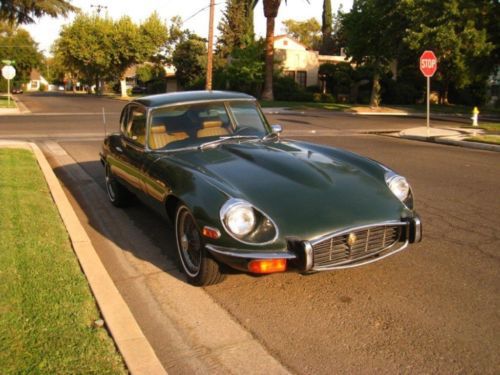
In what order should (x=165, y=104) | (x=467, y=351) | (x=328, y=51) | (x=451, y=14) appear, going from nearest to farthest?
(x=467, y=351), (x=165, y=104), (x=451, y=14), (x=328, y=51)

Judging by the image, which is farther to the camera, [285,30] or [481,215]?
[285,30]

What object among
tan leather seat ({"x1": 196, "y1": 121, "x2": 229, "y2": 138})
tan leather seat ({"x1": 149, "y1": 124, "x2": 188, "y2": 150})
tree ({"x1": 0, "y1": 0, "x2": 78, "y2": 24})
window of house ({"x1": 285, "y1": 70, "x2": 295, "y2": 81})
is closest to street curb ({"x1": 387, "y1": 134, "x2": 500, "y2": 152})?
tan leather seat ({"x1": 196, "y1": 121, "x2": 229, "y2": 138})

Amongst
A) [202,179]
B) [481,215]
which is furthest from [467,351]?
[481,215]

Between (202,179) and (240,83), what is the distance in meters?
40.4

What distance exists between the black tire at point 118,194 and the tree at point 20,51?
83046 mm

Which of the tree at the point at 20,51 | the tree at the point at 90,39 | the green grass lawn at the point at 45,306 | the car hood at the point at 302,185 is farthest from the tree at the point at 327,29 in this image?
the car hood at the point at 302,185

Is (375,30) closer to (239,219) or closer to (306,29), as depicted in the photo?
(239,219)

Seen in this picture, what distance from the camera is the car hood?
386cm

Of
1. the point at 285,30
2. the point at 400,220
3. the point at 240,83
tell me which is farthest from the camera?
the point at 285,30

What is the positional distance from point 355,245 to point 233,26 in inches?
2256

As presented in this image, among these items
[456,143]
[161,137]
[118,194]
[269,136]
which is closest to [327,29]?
[456,143]

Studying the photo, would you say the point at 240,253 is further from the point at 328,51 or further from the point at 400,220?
the point at 328,51

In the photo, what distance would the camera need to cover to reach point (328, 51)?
212 feet

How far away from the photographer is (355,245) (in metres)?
3.91
